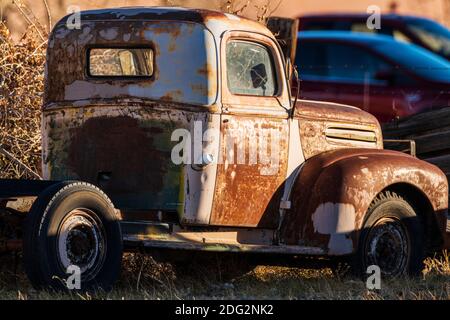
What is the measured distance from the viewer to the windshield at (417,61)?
1573cm

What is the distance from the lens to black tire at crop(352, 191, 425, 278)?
8.70m

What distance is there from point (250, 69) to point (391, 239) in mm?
1714

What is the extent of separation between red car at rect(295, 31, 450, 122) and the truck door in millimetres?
6395

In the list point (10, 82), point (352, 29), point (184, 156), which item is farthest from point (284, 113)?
point (352, 29)

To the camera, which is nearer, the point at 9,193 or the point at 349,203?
the point at 9,193

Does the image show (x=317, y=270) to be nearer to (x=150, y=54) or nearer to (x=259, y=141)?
(x=259, y=141)

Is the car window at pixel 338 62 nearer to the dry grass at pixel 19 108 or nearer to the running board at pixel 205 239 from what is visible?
the dry grass at pixel 19 108

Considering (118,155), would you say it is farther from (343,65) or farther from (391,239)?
(343,65)

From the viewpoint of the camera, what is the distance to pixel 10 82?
10.8 meters

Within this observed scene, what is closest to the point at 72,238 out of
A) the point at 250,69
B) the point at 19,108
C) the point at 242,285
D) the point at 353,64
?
the point at 242,285

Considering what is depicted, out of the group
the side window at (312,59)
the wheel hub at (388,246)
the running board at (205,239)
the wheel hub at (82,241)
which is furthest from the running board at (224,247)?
the side window at (312,59)

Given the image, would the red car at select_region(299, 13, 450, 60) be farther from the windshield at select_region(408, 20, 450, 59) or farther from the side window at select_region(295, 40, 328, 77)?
the side window at select_region(295, 40, 328, 77)

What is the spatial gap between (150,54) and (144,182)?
3.18 ft

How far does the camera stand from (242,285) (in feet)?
28.6
